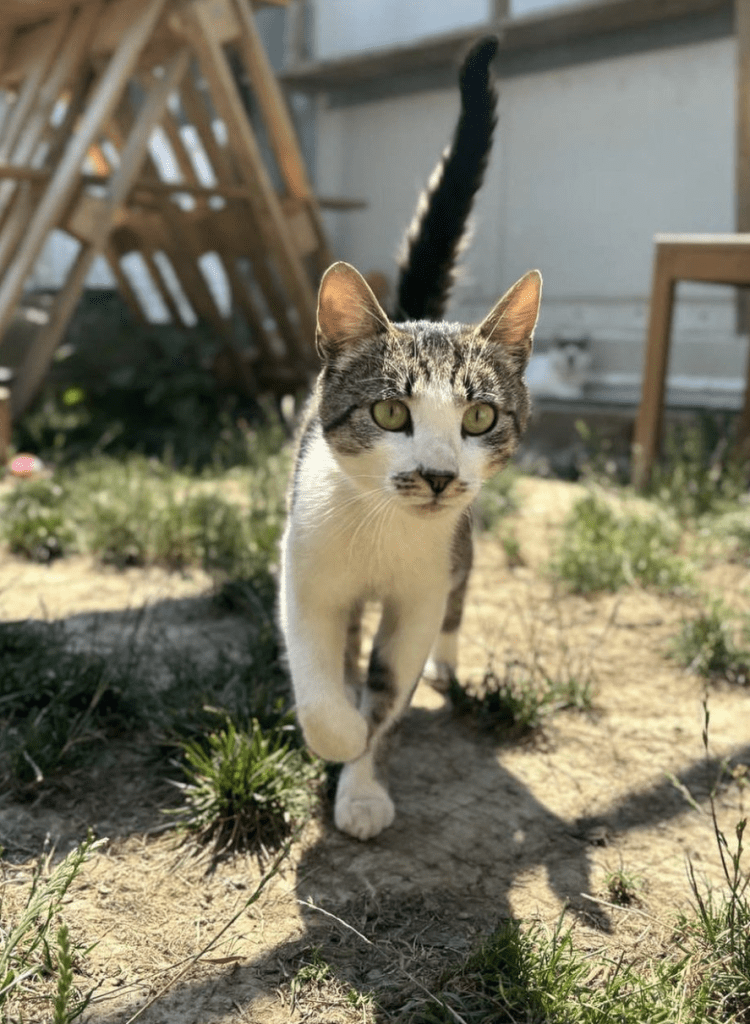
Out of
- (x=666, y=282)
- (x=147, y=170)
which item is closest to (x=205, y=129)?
(x=147, y=170)

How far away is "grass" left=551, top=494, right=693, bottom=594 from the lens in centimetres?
356

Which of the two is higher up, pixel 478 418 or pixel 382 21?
pixel 382 21

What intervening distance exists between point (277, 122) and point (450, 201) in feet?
12.6

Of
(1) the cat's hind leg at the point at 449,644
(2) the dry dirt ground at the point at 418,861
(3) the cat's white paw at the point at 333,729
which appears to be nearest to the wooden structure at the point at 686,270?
(2) the dry dirt ground at the point at 418,861

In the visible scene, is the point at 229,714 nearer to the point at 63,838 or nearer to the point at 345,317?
the point at 63,838

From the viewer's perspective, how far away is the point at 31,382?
17.1 ft

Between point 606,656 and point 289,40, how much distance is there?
8159 mm

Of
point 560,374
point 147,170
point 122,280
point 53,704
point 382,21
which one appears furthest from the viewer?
point 382,21

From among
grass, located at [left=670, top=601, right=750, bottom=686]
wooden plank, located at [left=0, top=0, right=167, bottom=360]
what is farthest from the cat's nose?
wooden plank, located at [left=0, top=0, right=167, bottom=360]

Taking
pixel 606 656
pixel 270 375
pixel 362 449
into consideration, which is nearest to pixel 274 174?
pixel 270 375

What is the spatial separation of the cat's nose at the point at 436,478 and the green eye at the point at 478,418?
19cm

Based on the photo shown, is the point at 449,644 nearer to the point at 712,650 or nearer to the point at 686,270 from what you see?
the point at 712,650

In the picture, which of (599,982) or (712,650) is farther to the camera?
(712,650)

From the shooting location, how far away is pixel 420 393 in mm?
1796
